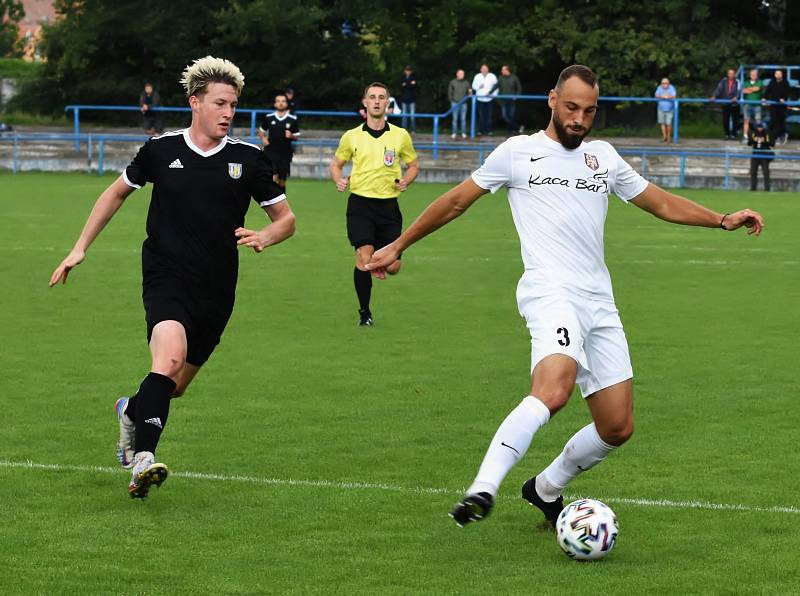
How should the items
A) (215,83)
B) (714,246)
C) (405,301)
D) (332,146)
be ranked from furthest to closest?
(332,146) → (714,246) → (405,301) → (215,83)

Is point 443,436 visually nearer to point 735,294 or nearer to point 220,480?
point 220,480

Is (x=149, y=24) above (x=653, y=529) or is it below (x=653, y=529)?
above

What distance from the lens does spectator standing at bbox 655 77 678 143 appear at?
128 ft

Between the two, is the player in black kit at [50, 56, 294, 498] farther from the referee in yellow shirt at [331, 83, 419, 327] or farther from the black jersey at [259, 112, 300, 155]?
the black jersey at [259, 112, 300, 155]

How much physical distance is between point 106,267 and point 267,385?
843 cm

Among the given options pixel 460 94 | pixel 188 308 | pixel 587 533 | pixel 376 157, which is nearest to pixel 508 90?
pixel 460 94

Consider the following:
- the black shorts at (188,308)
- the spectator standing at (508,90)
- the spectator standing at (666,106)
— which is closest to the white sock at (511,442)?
the black shorts at (188,308)

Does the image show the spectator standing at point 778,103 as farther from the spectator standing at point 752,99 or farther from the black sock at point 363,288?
the black sock at point 363,288

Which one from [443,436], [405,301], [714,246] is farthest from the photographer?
[714,246]

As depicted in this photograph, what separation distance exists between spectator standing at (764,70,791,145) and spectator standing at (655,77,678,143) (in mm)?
2449

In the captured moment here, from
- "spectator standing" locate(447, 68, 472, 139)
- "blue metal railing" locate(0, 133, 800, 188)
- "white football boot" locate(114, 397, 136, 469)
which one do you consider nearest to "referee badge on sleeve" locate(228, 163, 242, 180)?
"white football boot" locate(114, 397, 136, 469)

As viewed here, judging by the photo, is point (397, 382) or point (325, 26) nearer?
point (397, 382)

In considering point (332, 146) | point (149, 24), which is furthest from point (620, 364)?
point (149, 24)

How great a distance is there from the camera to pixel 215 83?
7328 mm
